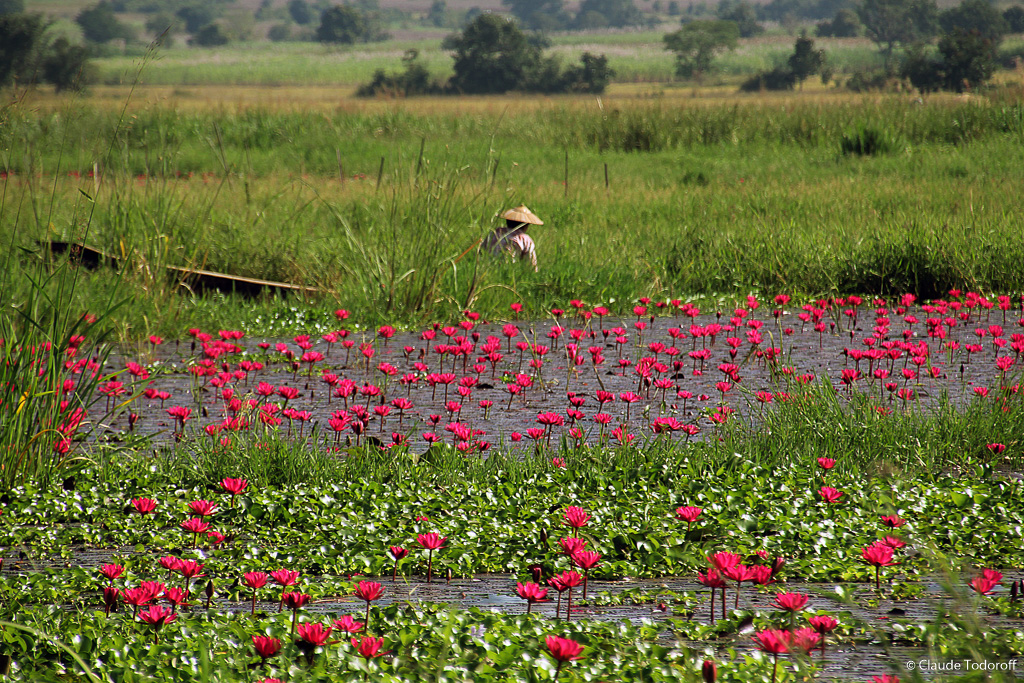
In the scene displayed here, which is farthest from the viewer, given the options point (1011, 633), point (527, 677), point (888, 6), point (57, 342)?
point (888, 6)

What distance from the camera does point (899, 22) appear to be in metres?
107

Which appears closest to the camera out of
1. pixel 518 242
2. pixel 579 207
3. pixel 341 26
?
pixel 518 242

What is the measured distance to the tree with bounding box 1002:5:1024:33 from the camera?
86.8 m

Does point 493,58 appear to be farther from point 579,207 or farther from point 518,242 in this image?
point 518,242

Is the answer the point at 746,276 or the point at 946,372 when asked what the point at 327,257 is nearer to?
the point at 746,276

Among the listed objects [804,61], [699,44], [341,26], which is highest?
[341,26]

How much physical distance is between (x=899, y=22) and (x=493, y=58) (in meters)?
64.2

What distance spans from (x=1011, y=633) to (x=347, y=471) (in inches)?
92.7

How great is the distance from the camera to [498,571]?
2.86 metres

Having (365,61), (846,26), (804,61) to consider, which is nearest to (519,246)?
(804,61)

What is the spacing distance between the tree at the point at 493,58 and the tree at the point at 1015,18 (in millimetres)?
51476

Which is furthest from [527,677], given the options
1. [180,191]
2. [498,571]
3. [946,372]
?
[180,191]

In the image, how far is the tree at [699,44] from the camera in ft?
298

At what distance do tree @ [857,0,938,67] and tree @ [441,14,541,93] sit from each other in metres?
51.2
